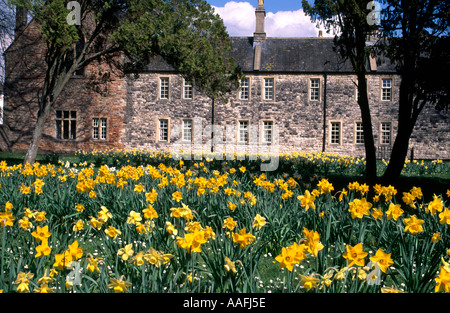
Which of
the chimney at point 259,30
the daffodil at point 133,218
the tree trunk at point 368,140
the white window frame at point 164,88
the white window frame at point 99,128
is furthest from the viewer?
the chimney at point 259,30

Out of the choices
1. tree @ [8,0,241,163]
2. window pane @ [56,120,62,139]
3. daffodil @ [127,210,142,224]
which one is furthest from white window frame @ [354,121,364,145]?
daffodil @ [127,210,142,224]

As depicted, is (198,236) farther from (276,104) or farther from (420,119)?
(420,119)

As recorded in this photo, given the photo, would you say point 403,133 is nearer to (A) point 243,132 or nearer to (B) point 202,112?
(A) point 243,132

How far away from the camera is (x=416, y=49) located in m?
9.20

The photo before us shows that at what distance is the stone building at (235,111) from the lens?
27.1 m

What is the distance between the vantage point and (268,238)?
404 cm

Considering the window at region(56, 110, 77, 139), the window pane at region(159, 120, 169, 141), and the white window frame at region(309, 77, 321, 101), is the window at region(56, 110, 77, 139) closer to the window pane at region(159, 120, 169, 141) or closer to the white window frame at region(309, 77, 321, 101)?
the window pane at region(159, 120, 169, 141)

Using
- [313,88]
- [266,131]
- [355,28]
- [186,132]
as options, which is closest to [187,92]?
[186,132]

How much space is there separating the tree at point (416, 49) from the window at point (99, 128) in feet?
69.6

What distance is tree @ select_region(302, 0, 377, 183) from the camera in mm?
9516

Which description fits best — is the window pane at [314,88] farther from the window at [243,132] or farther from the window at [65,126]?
the window at [65,126]

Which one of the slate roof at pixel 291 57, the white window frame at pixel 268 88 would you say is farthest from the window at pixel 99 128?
the white window frame at pixel 268 88

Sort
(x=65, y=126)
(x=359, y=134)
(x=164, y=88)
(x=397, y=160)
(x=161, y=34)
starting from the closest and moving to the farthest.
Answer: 1. (x=397, y=160)
2. (x=161, y=34)
3. (x=359, y=134)
4. (x=65, y=126)
5. (x=164, y=88)

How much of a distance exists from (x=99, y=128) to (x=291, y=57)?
14316 millimetres
